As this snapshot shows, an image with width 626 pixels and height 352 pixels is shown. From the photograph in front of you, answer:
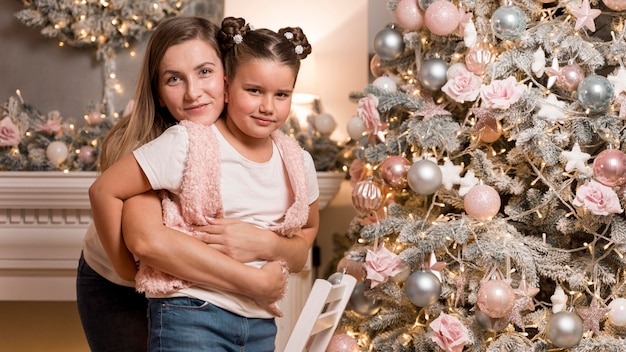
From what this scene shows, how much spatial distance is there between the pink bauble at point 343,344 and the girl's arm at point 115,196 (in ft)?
3.29

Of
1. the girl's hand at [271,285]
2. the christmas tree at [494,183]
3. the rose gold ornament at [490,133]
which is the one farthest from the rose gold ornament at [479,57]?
the girl's hand at [271,285]

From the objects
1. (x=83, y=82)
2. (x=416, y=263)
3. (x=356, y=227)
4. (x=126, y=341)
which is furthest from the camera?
(x=83, y=82)

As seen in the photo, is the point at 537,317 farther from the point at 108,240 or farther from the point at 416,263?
the point at 108,240

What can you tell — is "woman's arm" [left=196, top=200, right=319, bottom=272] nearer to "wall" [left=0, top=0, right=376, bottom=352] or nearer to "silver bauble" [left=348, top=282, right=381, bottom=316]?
"silver bauble" [left=348, top=282, right=381, bottom=316]

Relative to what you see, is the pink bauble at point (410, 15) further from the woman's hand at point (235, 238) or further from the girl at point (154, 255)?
the woman's hand at point (235, 238)

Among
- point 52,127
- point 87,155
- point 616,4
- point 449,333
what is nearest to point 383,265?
point 449,333

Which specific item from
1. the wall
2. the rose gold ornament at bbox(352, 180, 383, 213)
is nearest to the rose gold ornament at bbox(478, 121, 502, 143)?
the rose gold ornament at bbox(352, 180, 383, 213)

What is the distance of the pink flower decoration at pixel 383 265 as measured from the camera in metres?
2.55

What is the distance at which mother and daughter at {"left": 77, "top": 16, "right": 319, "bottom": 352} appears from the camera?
5.60ft

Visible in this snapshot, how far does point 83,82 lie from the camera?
11.9ft

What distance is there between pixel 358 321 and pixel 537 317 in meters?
0.62

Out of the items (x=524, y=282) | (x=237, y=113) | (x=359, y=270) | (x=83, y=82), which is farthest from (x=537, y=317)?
(x=83, y=82)

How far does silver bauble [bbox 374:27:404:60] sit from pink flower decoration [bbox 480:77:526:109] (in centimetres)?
42

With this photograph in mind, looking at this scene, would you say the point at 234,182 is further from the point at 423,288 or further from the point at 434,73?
the point at 434,73
